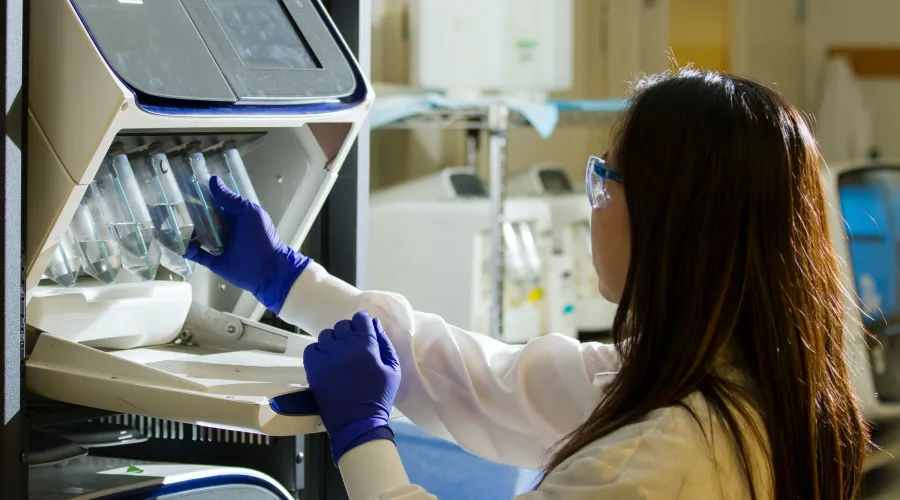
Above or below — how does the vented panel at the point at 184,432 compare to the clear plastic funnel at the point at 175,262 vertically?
below

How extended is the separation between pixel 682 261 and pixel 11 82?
566 mm

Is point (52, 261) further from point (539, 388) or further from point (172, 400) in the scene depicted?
point (539, 388)

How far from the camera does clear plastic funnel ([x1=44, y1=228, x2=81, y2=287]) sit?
925 mm

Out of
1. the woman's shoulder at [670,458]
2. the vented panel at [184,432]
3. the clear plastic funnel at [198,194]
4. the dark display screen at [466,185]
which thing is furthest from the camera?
the dark display screen at [466,185]

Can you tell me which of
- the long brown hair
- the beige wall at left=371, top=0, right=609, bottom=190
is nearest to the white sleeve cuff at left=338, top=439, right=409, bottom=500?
the long brown hair

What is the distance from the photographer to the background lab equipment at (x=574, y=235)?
2799mm

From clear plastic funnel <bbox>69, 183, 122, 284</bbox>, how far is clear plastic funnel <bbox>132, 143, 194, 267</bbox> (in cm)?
5

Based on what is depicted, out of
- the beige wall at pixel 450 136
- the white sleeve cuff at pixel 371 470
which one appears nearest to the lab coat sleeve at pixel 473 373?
the white sleeve cuff at pixel 371 470

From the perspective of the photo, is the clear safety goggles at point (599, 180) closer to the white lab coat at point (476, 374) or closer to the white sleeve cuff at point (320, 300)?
the white lab coat at point (476, 374)

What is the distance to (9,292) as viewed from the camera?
0.81m

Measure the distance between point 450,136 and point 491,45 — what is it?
35.7 inches

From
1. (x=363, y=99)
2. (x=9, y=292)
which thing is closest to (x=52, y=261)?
(x=9, y=292)

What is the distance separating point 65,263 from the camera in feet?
3.06

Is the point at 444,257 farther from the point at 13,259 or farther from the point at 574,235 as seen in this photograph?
the point at 13,259
